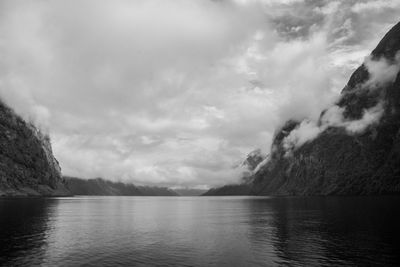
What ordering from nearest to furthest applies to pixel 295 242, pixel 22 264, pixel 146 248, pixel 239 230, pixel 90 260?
1. pixel 22 264
2. pixel 90 260
3. pixel 146 248
4. pixel 295 242
5. pixel 239 230

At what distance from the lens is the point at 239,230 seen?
10319 cm

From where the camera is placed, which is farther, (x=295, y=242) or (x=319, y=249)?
(x=295, y=242)

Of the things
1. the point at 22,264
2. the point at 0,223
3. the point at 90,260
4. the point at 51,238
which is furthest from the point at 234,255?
the point at 0,223

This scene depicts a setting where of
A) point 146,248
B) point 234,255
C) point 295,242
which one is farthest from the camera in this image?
point 295,242

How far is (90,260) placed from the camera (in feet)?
202

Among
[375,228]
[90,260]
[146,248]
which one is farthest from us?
[375,228]

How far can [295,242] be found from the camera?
79.4 meters

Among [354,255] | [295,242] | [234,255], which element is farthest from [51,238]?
[354,255]

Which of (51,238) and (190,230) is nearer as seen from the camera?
(51,238)

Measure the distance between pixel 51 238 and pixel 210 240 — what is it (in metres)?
36.5

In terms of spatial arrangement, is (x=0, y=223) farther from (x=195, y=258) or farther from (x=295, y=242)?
(x=295, y=242)

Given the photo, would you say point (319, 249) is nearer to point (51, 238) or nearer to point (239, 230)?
point (239, 230)

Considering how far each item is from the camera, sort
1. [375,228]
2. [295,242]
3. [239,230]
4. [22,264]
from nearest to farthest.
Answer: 1. [22,264]
2. [295,242]
3. [375,228]
4. [239,230]

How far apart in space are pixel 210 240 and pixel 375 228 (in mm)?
43286
